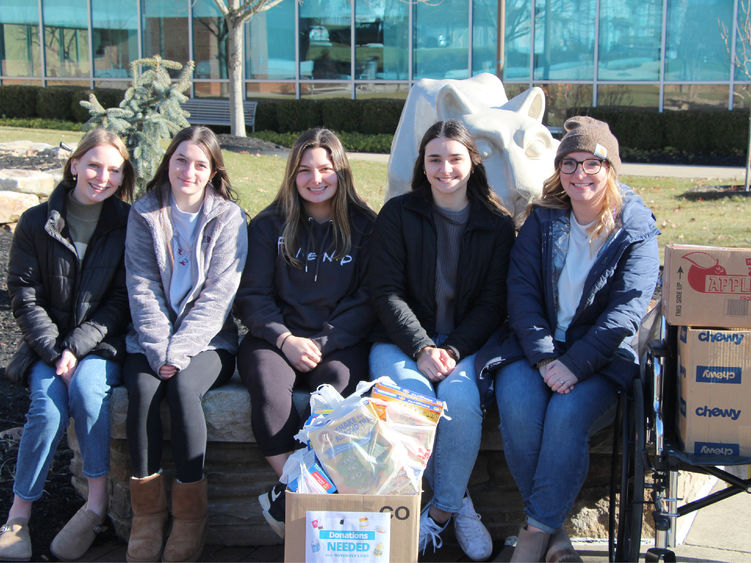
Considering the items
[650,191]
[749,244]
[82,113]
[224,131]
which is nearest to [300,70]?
[224,131]

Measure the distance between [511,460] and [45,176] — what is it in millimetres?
7087

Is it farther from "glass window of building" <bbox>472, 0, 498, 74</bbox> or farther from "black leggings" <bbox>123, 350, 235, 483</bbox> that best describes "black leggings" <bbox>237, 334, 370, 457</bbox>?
"glass window of building" <bbox>472, 0, 498, 74</bbox>

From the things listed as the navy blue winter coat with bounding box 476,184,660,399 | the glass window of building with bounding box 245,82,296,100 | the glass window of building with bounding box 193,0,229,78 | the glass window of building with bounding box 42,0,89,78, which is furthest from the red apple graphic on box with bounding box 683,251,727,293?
the glass window of building with bounding box 42,0,89,78

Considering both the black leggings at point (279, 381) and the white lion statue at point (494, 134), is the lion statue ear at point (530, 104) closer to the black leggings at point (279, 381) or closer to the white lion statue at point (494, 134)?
the white lion statue at point (494, 134)

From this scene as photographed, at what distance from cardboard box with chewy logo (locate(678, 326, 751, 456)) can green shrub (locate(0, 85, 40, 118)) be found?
21.1 metres

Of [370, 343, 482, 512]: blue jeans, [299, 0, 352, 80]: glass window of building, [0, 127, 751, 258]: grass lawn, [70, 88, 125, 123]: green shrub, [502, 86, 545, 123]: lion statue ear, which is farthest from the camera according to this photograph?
[70, 88, 125, 123]: green shrub

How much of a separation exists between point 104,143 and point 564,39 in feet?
53.3

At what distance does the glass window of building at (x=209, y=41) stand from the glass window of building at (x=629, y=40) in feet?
30.7

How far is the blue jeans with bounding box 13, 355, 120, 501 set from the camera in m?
3.15

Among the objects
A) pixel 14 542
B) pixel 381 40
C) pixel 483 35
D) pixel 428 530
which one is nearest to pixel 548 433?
pixel 428 530

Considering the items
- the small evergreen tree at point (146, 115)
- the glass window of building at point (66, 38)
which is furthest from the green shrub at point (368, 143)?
the small evergreen tree at point (146, 115)

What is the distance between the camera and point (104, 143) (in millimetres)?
3561

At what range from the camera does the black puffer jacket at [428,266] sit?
346cm

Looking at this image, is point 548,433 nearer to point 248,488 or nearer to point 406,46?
point 248,488
